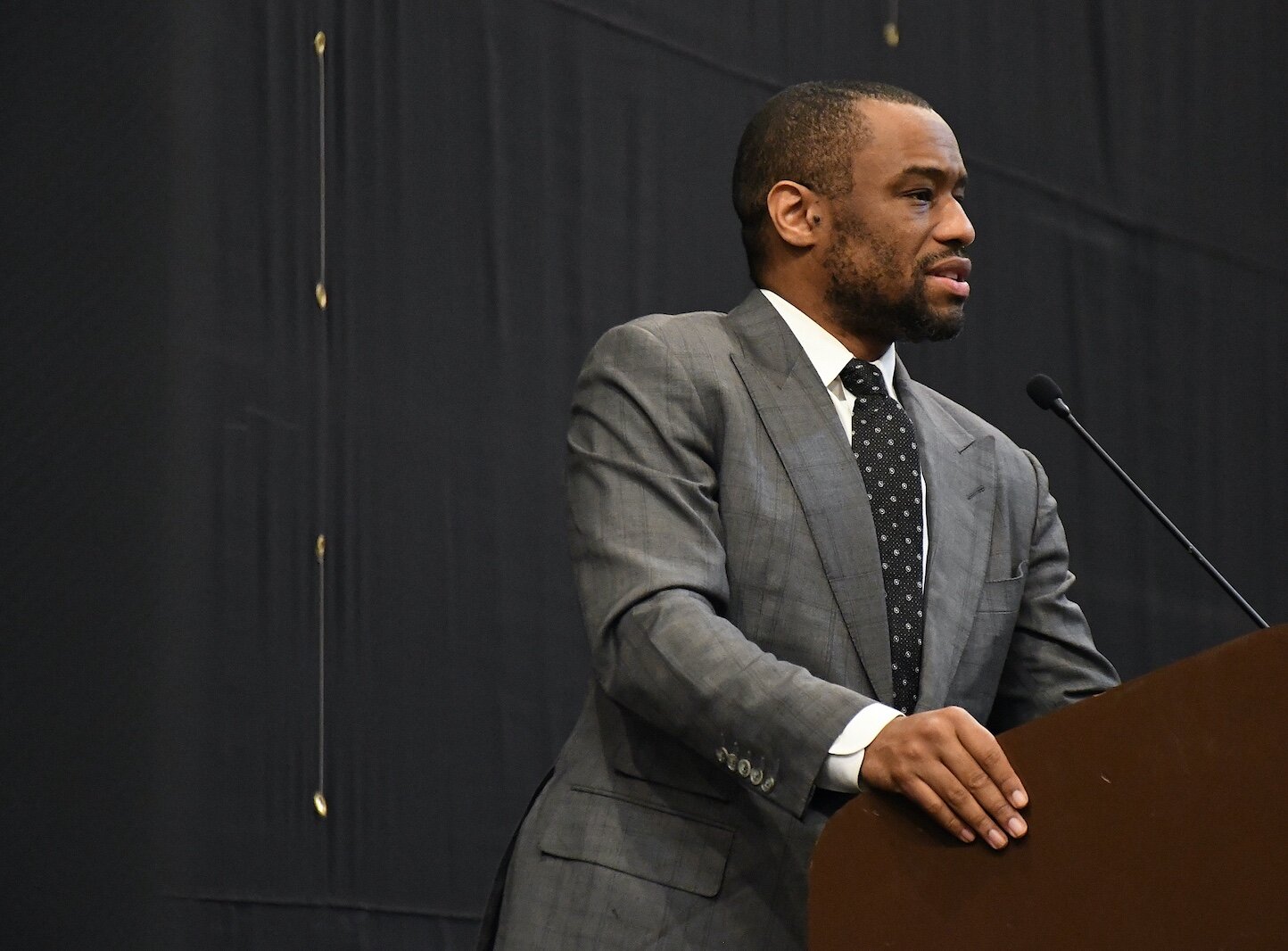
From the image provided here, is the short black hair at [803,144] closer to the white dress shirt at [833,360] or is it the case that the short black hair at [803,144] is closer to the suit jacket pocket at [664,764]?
the white dress shirt at [833,360]

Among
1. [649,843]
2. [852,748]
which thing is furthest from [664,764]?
[852,748]

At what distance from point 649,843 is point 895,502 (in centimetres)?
45

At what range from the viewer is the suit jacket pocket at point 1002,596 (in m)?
1.99

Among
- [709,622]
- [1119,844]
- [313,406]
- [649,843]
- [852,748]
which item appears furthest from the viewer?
[313,406]

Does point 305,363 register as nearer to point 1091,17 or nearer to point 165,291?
point 165,291

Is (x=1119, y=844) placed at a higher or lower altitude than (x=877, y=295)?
lower

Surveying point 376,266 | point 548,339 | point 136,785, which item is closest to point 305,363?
point 376,266

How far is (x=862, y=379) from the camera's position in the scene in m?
2.04

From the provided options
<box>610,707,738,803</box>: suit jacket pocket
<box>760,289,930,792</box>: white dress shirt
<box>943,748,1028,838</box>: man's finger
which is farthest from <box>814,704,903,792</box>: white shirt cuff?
<box>760,289,930,792</box>: white dress shirt

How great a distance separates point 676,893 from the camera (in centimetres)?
177

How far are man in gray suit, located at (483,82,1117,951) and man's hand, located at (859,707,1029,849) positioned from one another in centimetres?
1

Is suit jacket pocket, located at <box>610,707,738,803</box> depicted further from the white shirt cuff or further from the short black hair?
the short black hair

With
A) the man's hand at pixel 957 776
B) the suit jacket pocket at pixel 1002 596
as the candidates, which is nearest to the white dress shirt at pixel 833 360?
the suit jacket pocket at pixel 1002 596

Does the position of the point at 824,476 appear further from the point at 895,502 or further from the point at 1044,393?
the point at 1044,393
